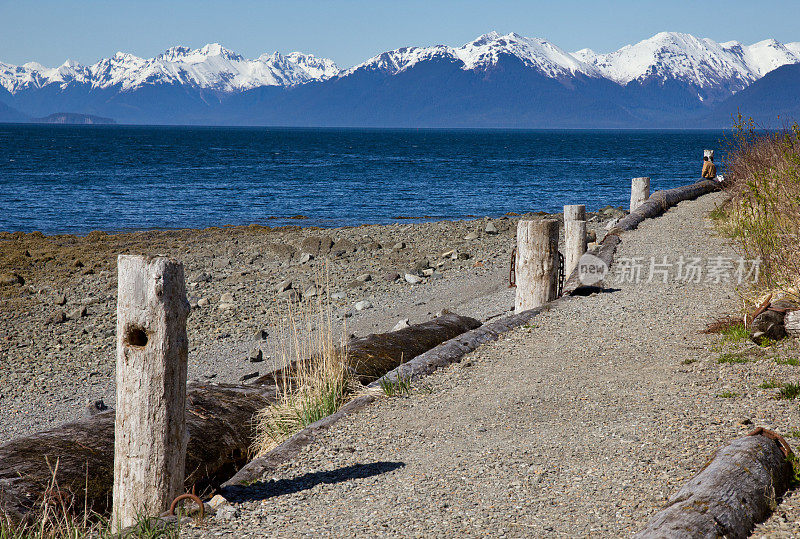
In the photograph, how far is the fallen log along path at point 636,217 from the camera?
1018cm

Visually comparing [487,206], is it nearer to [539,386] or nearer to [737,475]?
[539,386]

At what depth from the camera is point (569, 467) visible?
4379mm

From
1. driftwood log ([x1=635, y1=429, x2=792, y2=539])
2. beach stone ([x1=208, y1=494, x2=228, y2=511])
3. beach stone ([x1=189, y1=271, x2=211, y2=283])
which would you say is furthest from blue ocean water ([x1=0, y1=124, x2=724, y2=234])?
driftwood log ([x1=635, y1=429, x2=792, y2=539])

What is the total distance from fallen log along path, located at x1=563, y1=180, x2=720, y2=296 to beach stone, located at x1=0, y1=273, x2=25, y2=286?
40.3 ft

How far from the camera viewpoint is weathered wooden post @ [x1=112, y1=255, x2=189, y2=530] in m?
3.90

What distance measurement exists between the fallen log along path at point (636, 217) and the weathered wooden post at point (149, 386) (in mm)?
6655

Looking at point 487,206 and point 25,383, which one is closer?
point 25,383

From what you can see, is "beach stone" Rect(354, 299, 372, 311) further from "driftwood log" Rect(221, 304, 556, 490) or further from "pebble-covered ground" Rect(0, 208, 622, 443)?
"driftwood log" Rect(221, 304, 556, 490)

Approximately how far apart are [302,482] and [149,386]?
1.16 meters

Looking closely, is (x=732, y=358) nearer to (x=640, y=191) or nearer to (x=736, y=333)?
(x=736, y=333)

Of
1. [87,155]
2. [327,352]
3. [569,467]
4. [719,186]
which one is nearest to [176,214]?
[719,186]

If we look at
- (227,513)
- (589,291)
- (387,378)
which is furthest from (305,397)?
(589,291)

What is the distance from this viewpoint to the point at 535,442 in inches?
190

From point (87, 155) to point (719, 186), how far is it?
211 feet
